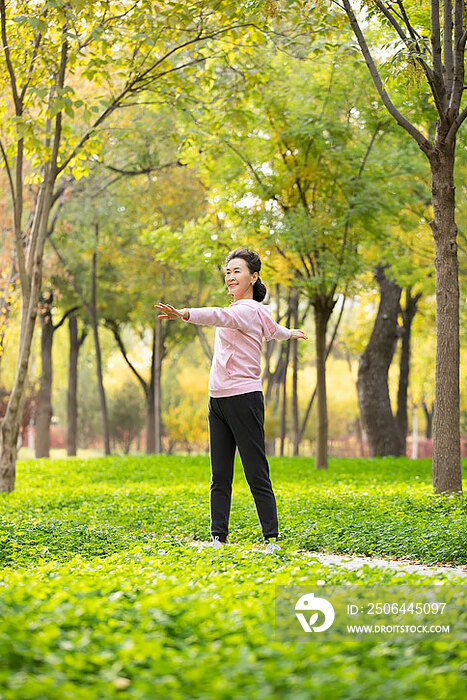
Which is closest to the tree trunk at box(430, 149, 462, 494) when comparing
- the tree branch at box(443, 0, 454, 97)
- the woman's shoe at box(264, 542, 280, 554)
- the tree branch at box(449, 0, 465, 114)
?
the tree branch at box(449, 0, 465, 114)

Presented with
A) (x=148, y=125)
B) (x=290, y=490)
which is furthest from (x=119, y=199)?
(x=290, y=490)

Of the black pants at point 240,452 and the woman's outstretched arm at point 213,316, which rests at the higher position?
the woman's outstretched arm at point 213,316

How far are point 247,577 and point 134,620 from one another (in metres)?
0.98

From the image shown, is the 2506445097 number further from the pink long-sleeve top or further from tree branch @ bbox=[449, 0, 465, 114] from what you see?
tree branch @ bbox=[449, 0, 465, 114]

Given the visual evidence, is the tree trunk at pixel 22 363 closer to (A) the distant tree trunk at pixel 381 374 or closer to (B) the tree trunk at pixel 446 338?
(B) the tree trunk at pixel 446 338

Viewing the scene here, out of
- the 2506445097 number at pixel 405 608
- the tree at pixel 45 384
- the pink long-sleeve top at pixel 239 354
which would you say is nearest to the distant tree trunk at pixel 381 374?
the tree at pixel 45 384

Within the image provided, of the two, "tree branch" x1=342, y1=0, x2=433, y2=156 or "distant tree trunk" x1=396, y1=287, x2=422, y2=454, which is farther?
"distant tree trunk" x1=396, y1=287, x2=422, y2=454

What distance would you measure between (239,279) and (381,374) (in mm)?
13649

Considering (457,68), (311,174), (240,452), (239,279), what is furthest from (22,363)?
(457,68)

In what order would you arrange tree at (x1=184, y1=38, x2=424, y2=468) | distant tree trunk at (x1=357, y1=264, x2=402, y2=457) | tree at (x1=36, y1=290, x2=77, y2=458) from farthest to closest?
1. tree at (x1=36, y1=290, x2=77, y2=458)
2. distant tree trunk at (x1=357, y1=264, x2=402, y2=457)
3. tree at (x1=184, y1=38, x2=424, y2=468)

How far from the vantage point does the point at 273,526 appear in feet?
17.8

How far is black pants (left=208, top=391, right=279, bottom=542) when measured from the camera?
5.34 meters

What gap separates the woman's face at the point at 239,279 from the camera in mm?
5566

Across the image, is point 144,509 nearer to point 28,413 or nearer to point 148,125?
point 148,125
